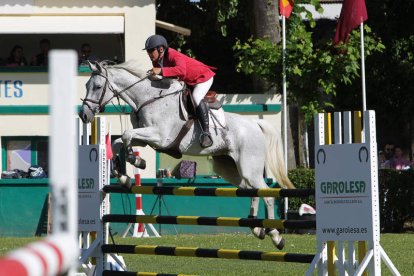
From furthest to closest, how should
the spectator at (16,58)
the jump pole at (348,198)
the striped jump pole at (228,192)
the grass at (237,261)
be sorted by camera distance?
the spectator at (16,58) → the grass at (237,261) → the striped jump pole at (228,192) → the jump pole at (348,198)

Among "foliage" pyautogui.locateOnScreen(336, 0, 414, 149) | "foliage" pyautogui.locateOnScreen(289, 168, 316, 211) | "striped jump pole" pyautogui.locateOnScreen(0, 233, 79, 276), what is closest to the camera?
"striped jump pole" pyautogui.locateOnScreen(0, 233, 79, 276)

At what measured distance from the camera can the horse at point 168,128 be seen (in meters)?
9.89

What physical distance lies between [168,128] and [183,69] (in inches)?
22.1

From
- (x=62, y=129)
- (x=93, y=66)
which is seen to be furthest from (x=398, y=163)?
(x=62, y=129)

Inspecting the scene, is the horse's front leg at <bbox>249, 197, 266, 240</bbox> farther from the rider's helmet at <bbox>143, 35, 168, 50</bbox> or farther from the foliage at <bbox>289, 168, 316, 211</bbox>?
the foliage at <bbox>289, 168, 316, 211</bbox>

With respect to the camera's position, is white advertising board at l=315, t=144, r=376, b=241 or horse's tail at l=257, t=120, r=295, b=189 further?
horse's tail at l=257, t=120, r=295, b=189

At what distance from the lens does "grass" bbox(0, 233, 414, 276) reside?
Answer: 10.9 metres

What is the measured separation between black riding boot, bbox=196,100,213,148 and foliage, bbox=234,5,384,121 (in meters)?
9.40

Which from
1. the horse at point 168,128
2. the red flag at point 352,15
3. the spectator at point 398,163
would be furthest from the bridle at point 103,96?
the spectator at point 398,163

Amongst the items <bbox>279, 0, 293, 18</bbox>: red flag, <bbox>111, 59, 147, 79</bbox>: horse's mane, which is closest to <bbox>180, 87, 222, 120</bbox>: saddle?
<bbox>111, 59, 147, 79</bbox>: horse's mane

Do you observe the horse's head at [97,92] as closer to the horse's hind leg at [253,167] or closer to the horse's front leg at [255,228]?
the horse's hind leg at [253,167]

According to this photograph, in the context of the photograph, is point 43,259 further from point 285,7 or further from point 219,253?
point 285,7

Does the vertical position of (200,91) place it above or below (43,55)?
below

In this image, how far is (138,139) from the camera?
31.9 ft
